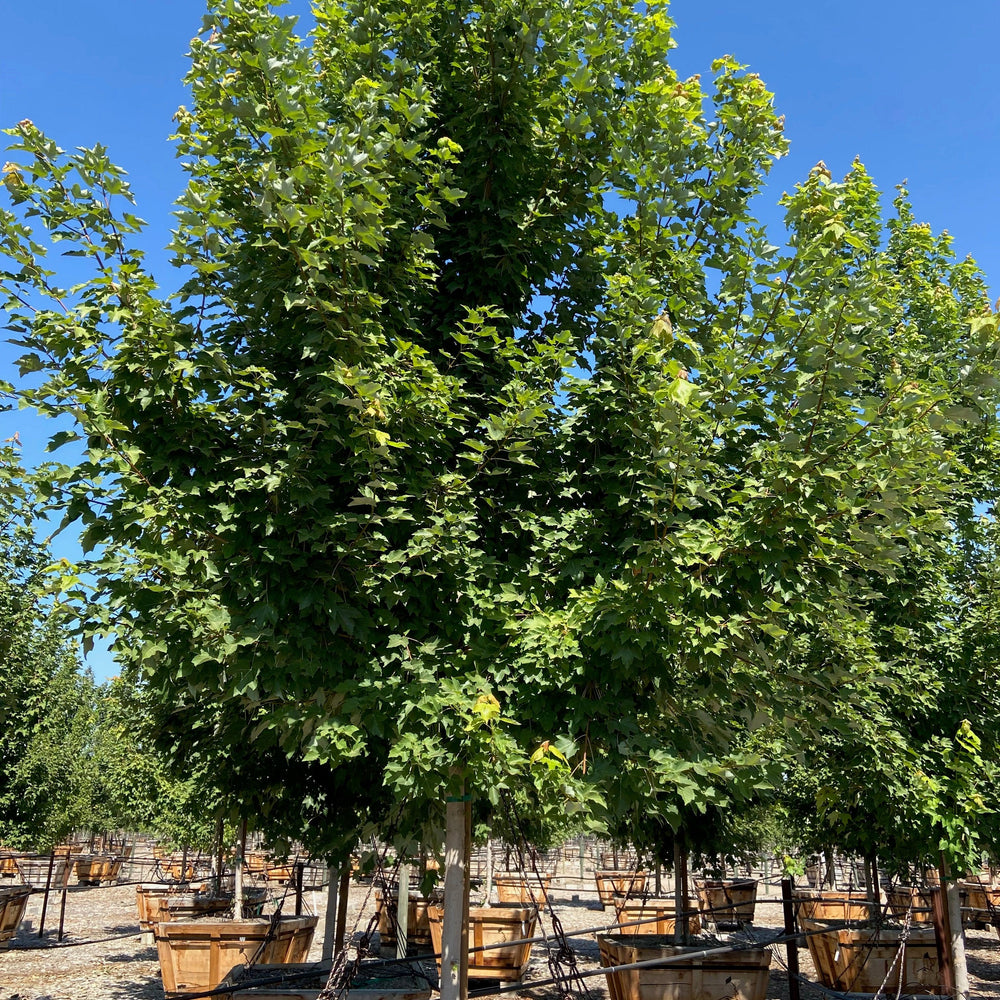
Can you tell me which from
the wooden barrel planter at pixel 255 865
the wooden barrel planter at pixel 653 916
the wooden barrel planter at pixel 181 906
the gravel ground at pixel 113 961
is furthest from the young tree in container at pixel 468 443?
the wooden barrel planter at pixel 255 865

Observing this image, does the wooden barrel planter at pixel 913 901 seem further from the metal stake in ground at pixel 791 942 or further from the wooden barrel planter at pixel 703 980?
the wooden barrel planter at pixel 703 980

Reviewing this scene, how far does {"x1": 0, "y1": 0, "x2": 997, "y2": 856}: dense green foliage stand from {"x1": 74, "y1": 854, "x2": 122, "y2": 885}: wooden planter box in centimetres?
4021

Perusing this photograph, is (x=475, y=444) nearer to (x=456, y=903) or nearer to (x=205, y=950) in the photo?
(x=456, y=903)

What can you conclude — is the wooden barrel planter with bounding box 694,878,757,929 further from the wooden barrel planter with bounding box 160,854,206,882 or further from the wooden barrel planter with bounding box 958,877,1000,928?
the wooden barrel planter with bounding box 160,854,206,882

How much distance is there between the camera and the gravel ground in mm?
14164

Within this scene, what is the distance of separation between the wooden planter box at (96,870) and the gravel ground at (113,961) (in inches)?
388

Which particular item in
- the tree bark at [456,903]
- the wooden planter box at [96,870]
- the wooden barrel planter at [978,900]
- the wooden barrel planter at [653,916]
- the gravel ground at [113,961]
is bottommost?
the wooden planter box at [96,870]

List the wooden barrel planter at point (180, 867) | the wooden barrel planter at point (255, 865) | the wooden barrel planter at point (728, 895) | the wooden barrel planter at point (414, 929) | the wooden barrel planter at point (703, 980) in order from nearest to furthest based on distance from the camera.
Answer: the wooden barrel planter at point (703, 980)
the wooden barrel planter at point (414, 929)
the wooden barrel planter at point (728, 895)
the wooden barrel planter at point (255, 865)
the wooden barrel planter at point (180, 867)

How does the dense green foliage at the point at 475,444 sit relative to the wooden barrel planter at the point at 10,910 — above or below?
above

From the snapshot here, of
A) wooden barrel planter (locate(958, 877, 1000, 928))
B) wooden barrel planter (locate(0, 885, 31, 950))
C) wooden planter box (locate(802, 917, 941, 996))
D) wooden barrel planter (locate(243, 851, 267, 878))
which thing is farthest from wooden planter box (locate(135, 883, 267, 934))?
wooden barrel planter (locate(958, 877, 1000, 928))

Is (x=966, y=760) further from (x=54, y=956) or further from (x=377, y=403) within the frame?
(x=54, y=956)

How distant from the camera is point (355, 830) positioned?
5.98 m

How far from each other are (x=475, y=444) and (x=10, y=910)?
→ 65.5ft

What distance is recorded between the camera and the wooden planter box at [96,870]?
38469 mm
